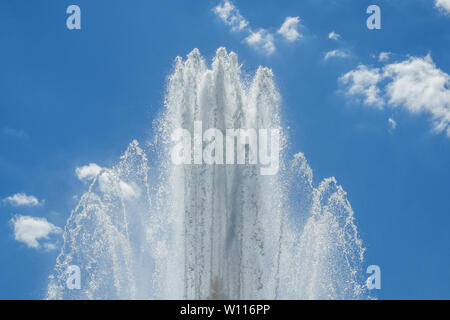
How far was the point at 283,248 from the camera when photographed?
35.5 meters

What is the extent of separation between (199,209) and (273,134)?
7305 mm

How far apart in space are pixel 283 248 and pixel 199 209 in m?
5.63
